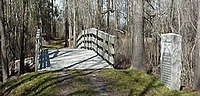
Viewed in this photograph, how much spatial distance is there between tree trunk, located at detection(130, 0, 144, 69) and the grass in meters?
0.63

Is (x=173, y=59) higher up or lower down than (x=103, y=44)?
lower down

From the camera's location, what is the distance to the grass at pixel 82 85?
721cm

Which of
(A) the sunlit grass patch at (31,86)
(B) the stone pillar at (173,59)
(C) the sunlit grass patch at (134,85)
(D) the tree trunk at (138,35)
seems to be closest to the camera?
(C) the sunlit grass patch at (134,85)

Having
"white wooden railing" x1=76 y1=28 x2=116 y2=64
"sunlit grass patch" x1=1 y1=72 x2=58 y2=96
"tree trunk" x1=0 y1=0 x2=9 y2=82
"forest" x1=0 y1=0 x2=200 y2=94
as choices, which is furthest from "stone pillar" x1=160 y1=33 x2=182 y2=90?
"tree trunk" x1=0 y1=0 x2=9 y2=82

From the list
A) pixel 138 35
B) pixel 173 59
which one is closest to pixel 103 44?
pixel 138 35

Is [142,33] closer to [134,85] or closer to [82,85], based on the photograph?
[134,85]

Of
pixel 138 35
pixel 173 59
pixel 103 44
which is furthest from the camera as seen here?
pixel 103 44

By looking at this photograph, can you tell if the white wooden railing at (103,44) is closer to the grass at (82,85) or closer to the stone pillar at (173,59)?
the grass at (82,85)

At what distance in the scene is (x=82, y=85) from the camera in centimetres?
765

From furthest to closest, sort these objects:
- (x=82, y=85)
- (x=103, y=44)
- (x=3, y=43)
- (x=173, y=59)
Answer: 1. (x=3, y=43)
2. (x=103, y=44)
3. (x=82, y=85)
4. (x=173, y=59)

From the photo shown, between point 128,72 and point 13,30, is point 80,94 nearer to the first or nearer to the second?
point 128,72

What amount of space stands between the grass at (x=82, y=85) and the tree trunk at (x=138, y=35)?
24.6 inches

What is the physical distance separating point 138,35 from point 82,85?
9.28 ft

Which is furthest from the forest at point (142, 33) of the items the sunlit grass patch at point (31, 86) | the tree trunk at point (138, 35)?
the sunlit grass patch at point (31, 86)
